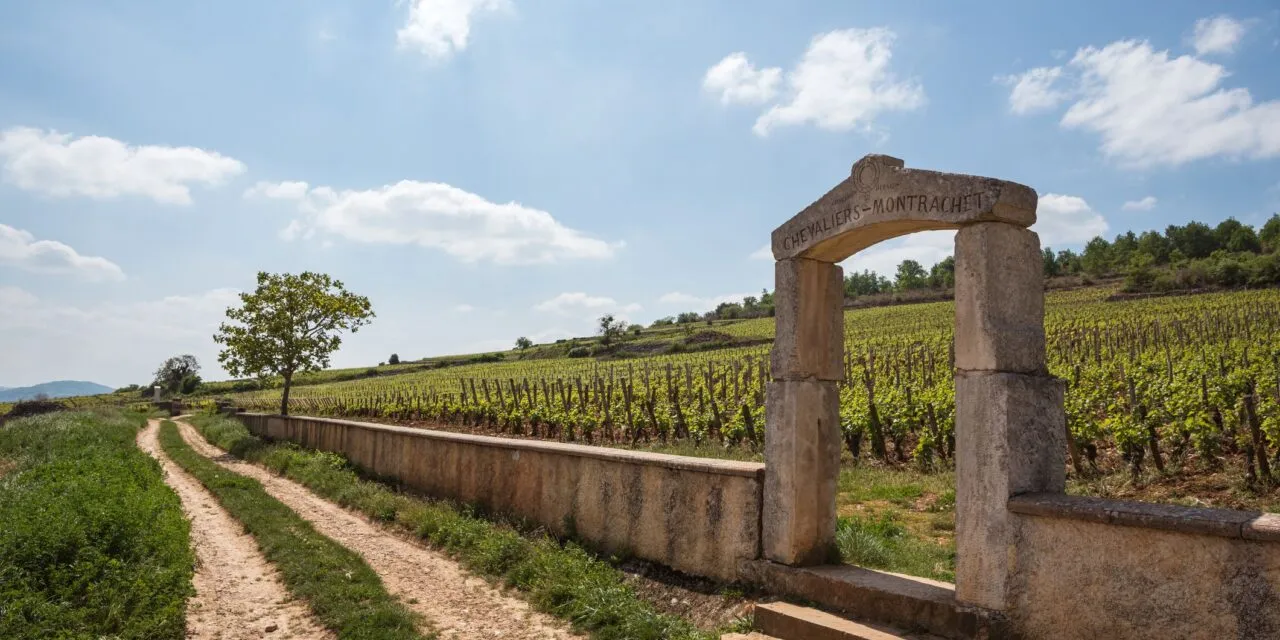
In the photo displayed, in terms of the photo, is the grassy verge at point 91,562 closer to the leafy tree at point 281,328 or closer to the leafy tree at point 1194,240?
the leafy tree at point 281,328

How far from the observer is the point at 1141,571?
3.88 metres

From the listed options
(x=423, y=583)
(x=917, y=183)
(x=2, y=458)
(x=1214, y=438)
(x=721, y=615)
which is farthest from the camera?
(x=2, y=458)

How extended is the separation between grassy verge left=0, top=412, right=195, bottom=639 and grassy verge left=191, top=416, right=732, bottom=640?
102 inches

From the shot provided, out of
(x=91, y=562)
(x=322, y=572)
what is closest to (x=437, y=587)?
(x=322, y=572)

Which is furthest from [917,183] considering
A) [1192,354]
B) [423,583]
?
[1192,354]

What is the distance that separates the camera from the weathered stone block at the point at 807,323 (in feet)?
19.9

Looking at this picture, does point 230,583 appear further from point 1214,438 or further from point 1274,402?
point 1274,402

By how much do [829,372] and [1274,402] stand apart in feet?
24.4

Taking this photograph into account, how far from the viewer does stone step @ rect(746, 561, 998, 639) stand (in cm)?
458

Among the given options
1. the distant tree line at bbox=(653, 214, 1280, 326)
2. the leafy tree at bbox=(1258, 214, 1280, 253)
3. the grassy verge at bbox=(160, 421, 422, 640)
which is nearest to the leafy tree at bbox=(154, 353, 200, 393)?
the distant tree line at bbox=(653, 214, 1280, 326)

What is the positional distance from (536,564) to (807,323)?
3.53 m

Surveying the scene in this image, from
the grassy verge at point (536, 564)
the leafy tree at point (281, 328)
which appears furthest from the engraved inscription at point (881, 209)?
the leafy tree at point (281, 328)

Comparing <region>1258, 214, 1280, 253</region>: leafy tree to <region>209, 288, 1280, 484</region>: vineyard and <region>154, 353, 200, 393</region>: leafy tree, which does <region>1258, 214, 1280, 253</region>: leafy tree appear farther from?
<region>154, 353, 200, 393</region>: leafy tree

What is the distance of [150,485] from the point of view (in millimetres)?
11594
